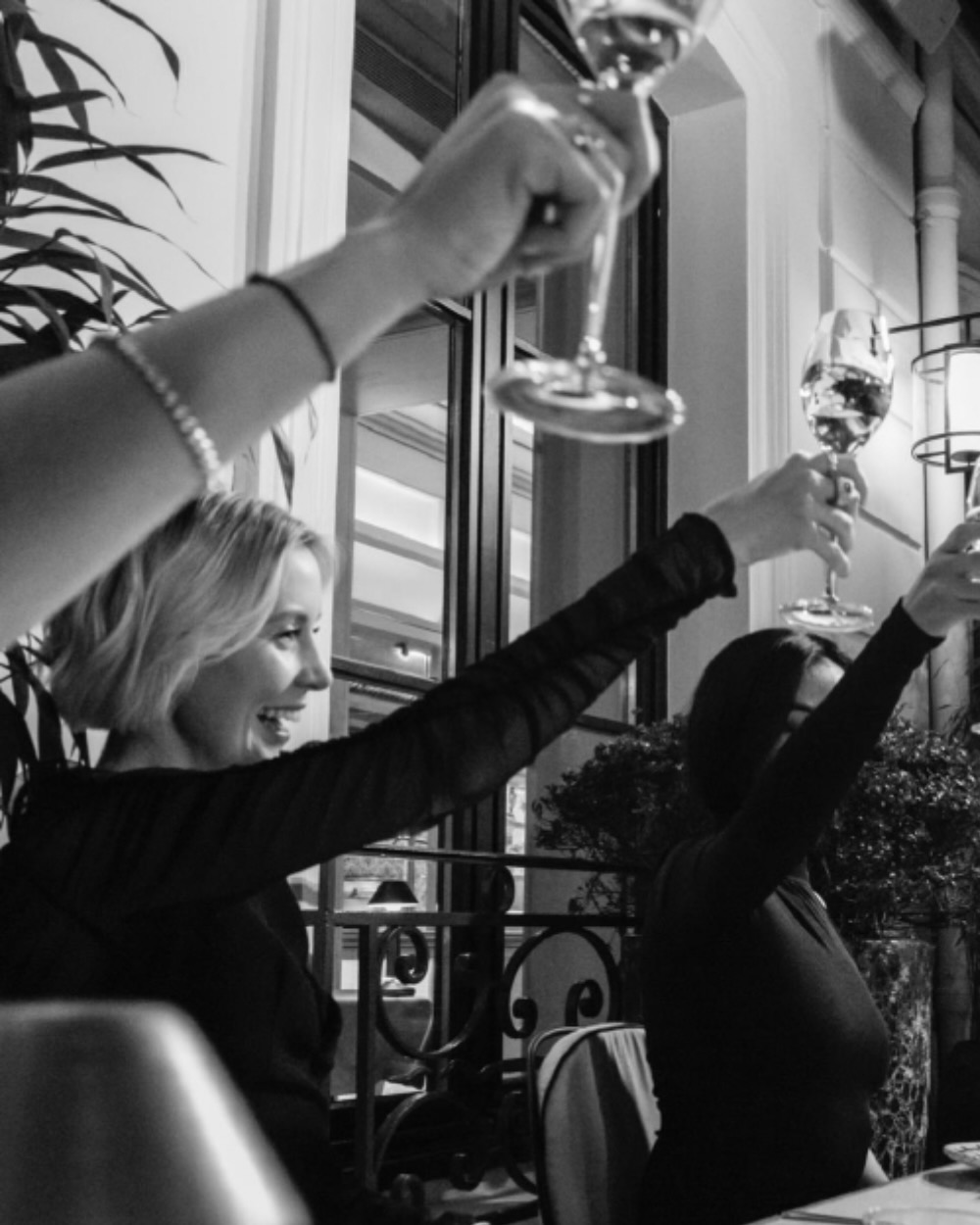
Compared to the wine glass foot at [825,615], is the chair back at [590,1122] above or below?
below

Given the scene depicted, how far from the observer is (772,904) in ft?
6.26

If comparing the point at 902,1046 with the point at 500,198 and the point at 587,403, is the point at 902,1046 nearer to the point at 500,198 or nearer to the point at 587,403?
the point at 587,403

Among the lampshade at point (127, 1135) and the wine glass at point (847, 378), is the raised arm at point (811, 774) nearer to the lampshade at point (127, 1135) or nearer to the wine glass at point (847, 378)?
the wine glass at point (847, 378)

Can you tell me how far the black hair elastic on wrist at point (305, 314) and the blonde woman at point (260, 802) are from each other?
69cm

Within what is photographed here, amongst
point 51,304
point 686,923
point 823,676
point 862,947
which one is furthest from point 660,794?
point 51,304

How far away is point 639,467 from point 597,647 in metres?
3.03

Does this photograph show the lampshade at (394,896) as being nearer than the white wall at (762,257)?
Yes

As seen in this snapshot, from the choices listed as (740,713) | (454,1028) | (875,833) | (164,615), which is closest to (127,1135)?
(164,615)

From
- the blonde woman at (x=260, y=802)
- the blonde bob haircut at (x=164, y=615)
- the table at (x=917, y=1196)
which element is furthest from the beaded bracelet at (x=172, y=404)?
the table at (x=917, y=1196)

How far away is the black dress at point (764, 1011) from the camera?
67.7 inches

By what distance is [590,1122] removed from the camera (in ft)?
5.56

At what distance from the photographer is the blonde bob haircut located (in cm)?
135

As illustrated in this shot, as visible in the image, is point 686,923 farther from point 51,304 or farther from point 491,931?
point 491,931

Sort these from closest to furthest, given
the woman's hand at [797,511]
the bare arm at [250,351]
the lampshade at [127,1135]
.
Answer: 1. the lampshade at [127,1135]
2. the bare arm at [250,351]
3. the woman's hand at [797,511]
